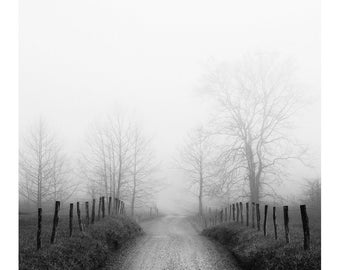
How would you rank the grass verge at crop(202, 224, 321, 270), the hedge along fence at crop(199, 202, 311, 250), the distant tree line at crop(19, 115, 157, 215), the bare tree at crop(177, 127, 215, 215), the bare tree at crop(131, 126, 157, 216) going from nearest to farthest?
the grass verge at crop(202, 224, 321, 270) < the hedge along fence at crop(199, 202, 311, 250) < the distant tree line at crop(19, 115, 157, 215) < the bare tree at crop(131, 126, 157, 216) < the bare tree at crop(177, 127, 215, 215)

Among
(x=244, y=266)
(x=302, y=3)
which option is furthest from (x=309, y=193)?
(x=244, y=266)

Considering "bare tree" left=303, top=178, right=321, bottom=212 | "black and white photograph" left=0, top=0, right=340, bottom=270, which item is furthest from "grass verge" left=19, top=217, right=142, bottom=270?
"bare tree" left=303, top=178, right=321, bottom=212

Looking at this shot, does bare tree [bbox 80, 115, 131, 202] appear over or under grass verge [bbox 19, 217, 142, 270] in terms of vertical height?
over

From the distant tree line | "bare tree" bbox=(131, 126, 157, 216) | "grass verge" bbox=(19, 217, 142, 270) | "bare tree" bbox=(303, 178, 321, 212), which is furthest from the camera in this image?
"bare tree" bbox=(131, 126, 157, 216)

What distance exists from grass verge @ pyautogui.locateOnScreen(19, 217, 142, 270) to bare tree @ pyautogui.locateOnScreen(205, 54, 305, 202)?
1230cm

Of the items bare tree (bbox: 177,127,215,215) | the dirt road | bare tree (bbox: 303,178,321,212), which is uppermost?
bare tree (bbox: 177,127,215,215)

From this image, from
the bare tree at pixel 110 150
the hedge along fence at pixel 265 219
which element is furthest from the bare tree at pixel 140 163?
the hedge along fence at pixel 265 219

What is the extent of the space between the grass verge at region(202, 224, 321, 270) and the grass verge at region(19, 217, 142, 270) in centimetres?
540

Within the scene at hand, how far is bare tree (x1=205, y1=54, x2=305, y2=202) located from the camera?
25.2 metres

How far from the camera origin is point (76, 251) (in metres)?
11.4

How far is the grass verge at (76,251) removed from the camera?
31.1 ft

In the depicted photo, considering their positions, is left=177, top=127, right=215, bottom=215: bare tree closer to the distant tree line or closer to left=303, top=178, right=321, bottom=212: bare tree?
A: the distant tree line

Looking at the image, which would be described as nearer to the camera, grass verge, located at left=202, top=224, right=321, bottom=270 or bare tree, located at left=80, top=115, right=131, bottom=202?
grass verge, located at left=202, top=224, right=321, bottom=270

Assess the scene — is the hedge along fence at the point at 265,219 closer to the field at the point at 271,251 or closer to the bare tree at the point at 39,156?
the field at the point at 271,251
